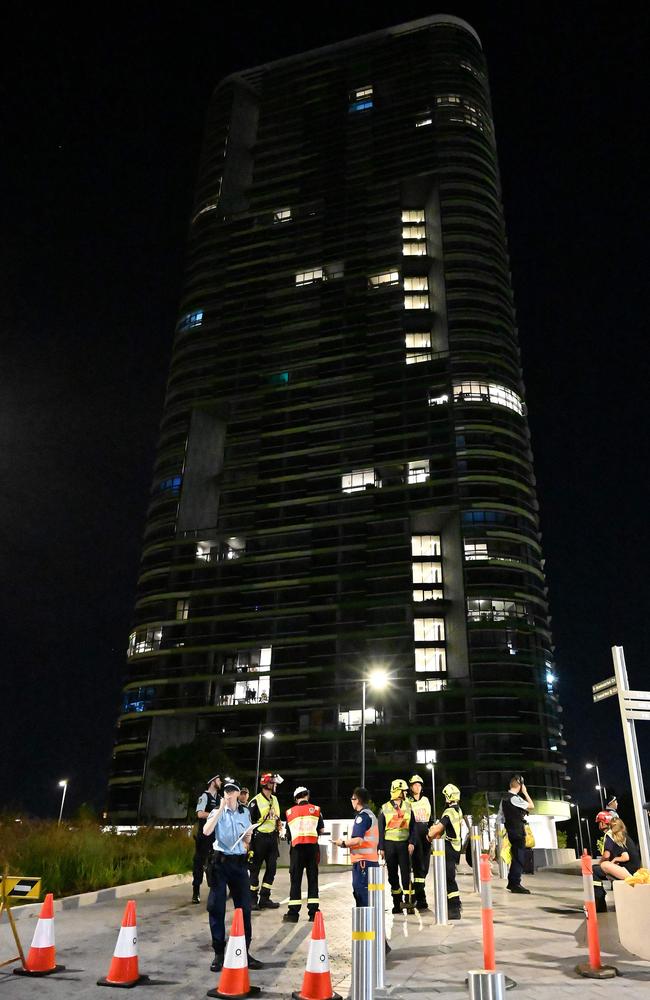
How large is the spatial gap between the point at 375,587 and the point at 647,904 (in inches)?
2618

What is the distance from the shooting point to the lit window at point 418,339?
8681 centimetres

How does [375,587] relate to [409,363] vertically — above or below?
below

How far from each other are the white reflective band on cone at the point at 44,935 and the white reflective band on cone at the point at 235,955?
87.6 inches

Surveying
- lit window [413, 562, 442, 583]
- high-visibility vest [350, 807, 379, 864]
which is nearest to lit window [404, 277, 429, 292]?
lit window [413, 562, 442, 583]

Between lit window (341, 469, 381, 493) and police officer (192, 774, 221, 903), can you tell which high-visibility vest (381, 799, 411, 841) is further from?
lit window (341, 469, 381, 493)

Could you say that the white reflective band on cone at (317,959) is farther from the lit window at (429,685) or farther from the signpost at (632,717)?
the lit window at (429,685)

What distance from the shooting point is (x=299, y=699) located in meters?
73.1

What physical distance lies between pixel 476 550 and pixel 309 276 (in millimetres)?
44265

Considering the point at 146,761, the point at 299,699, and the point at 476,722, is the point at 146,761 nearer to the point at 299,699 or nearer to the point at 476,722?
the point at 299,699

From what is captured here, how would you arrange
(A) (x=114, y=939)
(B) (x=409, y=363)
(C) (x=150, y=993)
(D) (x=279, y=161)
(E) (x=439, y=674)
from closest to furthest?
1. (C) (x=150, y=993)
2. (A) (x=114, y=939)
3. (E) (x=439, y=674)
4. (B) (x=409, y=363)
5. (D) (x=279, y=161)

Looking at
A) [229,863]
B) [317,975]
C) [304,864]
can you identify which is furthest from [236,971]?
[304,864]

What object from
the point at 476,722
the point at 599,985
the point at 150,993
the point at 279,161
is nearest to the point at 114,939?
the point at 150,993

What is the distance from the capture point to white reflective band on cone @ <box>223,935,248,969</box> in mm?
6654

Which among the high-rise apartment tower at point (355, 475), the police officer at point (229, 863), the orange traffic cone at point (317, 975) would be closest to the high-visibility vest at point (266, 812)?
the police officer at point (229, 863)
